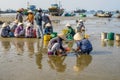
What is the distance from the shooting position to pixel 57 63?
1027 centimetres

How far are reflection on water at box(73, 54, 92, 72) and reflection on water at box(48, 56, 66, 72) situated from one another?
433 millimetres

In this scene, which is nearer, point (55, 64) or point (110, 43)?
point (55, 64)

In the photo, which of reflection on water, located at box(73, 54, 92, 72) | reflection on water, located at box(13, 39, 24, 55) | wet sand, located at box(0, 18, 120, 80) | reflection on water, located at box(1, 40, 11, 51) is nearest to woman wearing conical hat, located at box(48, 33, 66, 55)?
wet sand, located at box(0, 18, 120, 80)

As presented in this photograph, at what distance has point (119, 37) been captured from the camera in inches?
623

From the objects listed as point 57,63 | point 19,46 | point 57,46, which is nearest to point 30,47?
point 19,46

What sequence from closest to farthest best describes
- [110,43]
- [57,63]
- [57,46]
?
1. [57,63]
2. [57,46]
3. [110,43]

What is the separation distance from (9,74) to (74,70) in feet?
6.50

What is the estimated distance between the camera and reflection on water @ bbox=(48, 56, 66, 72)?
9.52 m

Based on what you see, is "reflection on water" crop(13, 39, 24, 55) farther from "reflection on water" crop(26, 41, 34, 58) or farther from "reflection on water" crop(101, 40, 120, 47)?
"reflection on water" crop(101, 40, 120, 47)

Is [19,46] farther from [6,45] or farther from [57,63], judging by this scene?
[57,63]

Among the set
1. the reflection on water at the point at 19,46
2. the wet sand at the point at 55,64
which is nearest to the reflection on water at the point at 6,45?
the wet sand at the point at 55,64

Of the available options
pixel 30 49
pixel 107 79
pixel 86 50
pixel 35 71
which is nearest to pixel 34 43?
pixel 30 49

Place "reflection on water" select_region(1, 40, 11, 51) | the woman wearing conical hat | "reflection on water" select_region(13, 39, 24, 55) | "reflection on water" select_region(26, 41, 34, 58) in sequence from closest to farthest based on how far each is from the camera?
the woman wearing conical hat, "reflection on water" select_region(26, 41, 34, 58), "reflection on water" select_region(13, 39, 24, 55), "reflection on water" select_region(1, 40, 11, 51)

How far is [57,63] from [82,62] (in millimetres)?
879
